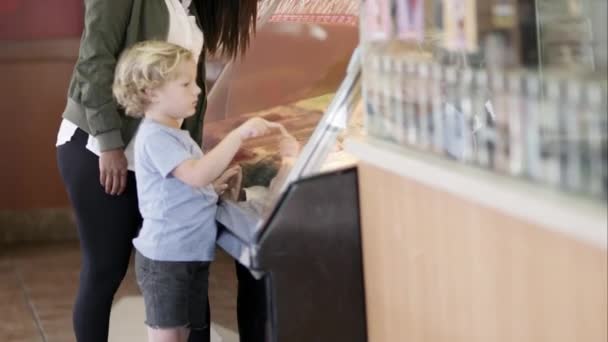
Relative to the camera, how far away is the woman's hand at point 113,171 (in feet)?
7.59

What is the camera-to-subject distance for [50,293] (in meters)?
3.90

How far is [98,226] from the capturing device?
241cm

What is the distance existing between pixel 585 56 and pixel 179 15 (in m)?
1.23

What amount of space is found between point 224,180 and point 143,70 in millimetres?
338

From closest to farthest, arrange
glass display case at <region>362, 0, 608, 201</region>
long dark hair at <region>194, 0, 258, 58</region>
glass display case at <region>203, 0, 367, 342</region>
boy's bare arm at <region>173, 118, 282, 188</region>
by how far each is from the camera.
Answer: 1. glass display case at <region>362, 0, 608, 201</region>
2. glass display case at <region>203, 0, 367, 342</region>
3. boy's bare arm at <region>173, 118, 282, 188</region>
4. long dark hair at <region>194, 0, 258, 58</region>

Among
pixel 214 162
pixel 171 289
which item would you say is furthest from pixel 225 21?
pixel 171 289

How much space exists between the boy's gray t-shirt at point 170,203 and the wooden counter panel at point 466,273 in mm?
420

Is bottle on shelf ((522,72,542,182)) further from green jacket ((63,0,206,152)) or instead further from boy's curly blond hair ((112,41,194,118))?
green jacket ((63,0,206,152))

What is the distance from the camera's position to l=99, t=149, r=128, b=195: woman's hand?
2.31 m

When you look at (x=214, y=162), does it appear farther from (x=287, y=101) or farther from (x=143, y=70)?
(x=287, y=101)

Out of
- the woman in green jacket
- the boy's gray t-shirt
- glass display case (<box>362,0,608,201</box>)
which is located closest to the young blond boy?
the boy's gray t-shirt

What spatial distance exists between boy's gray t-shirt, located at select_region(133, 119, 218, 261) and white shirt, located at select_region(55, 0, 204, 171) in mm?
185

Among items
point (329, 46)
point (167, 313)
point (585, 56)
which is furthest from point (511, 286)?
point (329, 46)

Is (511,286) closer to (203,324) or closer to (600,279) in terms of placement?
(600,279)
